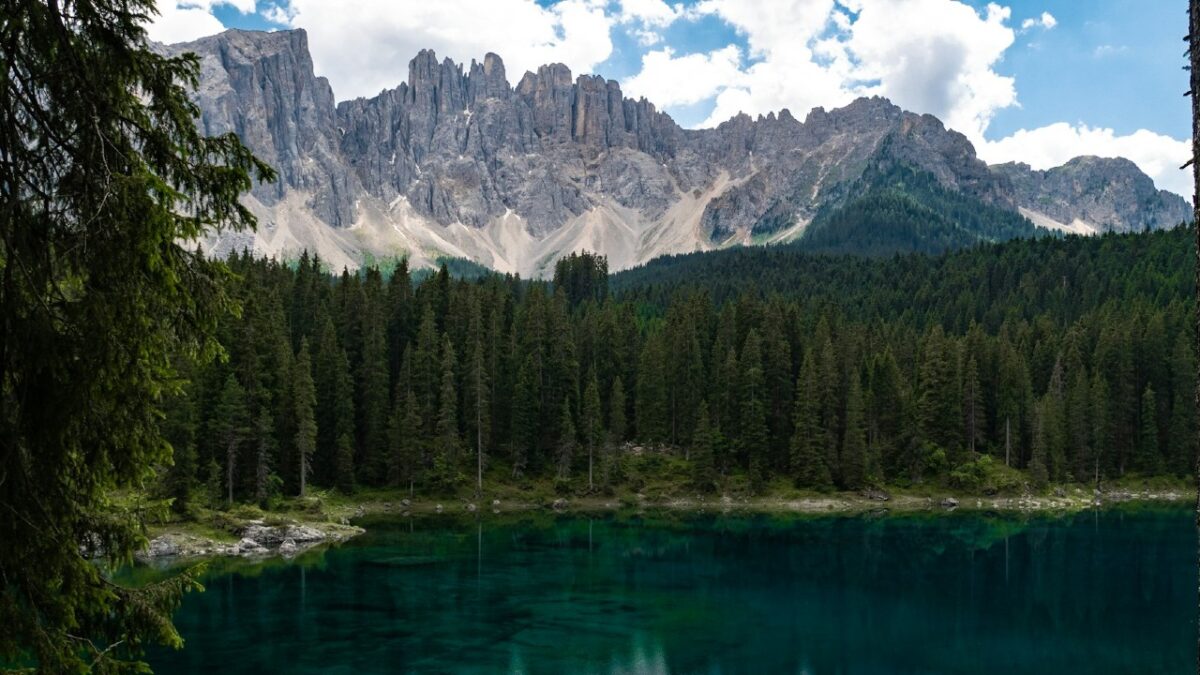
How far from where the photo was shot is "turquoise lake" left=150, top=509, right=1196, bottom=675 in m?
35.7

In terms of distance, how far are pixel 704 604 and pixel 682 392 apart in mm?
56287

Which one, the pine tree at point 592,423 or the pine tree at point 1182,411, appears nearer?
the pine tree at point 592,423

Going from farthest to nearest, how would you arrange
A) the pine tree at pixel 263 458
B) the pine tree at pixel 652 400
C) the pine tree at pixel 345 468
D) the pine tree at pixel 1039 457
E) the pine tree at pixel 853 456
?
the pine tree at pixel 652 400, the pine tree at pixel 1039 457, the pine tree at pixel 853 456, the pine tree at pixel 345 468, the pine tree at pixel 263 458

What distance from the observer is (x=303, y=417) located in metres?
74.0

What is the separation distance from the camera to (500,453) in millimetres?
95125

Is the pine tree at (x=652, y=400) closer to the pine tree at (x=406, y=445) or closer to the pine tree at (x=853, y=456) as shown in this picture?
the pine tree at (x=853, y=456)

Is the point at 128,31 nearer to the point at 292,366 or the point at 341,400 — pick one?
the point at 292,366

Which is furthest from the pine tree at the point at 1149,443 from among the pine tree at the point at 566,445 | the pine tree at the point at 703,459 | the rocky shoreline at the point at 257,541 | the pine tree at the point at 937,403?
the rocky shoreline at the point at 257,541

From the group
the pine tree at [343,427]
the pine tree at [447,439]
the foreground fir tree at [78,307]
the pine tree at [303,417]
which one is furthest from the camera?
the pine tree at [447,439]

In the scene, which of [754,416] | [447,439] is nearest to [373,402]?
[447,439]

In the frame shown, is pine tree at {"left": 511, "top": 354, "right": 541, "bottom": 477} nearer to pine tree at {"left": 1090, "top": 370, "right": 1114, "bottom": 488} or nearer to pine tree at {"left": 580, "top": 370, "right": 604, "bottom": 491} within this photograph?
pine tree at {"left": 580, "top": 370, "right": 604, "bottom": 491}

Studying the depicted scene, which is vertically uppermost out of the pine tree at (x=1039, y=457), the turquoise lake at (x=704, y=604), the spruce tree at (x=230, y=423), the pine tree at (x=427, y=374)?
the pine tree at (x=427, y=374)

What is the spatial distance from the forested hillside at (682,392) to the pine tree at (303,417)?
0.20m

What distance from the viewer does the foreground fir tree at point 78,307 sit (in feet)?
26.2
